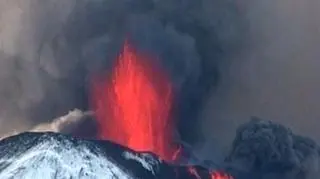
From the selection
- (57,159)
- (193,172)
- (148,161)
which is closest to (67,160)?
(57,159)

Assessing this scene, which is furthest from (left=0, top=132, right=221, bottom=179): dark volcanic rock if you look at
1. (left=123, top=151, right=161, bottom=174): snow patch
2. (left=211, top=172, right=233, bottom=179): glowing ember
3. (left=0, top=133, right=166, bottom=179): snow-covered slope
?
(left=211, top=172, right=233, bottom=179): glowing ember

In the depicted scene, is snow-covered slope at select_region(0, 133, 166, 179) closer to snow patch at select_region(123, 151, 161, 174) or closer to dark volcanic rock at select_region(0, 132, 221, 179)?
dark volcanic rock at select_region(0, 132, 221, 179)

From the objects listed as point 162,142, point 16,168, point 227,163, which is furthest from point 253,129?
point 16,168

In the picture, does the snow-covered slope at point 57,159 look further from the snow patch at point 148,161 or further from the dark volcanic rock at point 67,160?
the snow patch at point 148,161

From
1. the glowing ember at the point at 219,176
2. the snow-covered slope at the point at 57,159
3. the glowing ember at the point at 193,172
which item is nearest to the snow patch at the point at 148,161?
the snow-covered slope at the point at 57,159

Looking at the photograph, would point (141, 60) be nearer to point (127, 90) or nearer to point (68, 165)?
point (127, 90)

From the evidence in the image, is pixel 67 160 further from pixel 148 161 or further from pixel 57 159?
pixel 148 161

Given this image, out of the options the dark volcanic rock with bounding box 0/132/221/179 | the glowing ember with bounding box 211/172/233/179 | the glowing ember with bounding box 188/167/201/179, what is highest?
the dark volcanic rock with bounding box 0/132/221/179
